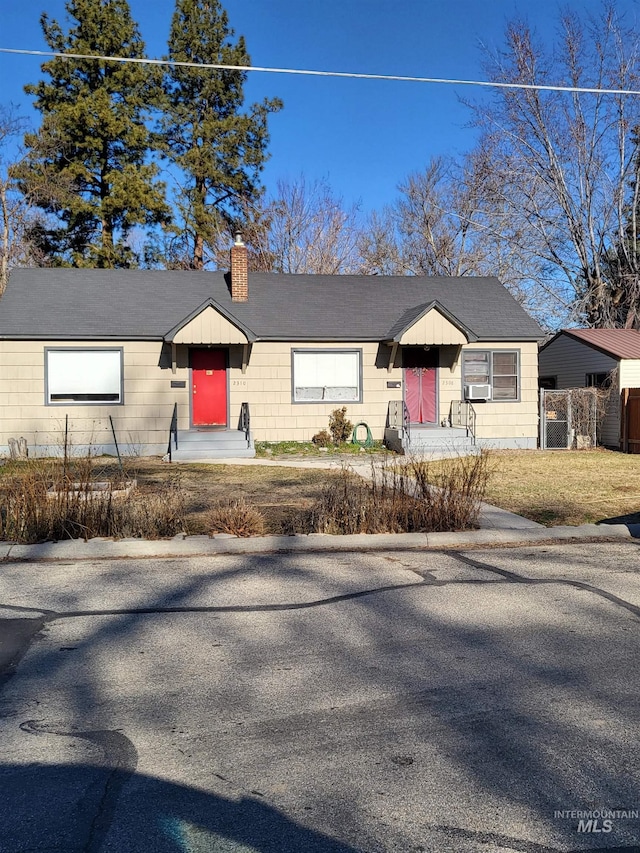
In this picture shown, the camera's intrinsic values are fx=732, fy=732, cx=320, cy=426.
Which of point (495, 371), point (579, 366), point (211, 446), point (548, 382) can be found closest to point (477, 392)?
point (495, 371)

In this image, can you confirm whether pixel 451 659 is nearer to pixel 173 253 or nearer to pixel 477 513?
pixel 477 513

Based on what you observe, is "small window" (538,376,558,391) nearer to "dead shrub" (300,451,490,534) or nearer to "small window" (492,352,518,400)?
"small window" (492,352,518,400)

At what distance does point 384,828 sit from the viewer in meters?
2.82

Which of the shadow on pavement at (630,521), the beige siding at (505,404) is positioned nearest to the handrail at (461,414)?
the beige siding at (505,404)

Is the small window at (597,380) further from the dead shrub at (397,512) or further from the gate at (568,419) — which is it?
the dead shrub at (397,512)

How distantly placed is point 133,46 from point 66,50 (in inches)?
124

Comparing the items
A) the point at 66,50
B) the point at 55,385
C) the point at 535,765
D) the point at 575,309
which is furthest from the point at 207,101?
the point at 535,765

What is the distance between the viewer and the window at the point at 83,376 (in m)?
19.8

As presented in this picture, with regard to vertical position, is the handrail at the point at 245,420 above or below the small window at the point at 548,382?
below

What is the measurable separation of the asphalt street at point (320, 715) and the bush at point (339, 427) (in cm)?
1410

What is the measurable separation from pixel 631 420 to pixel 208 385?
12260 mm

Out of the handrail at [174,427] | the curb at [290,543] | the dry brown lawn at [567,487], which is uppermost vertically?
the handrail at [174,427]

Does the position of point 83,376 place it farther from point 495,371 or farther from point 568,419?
point 568,419

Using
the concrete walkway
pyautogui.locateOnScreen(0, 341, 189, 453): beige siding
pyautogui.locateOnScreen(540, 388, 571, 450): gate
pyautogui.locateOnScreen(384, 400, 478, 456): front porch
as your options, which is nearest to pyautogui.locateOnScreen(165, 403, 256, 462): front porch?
pyautogui.locateOnScreen(0, 341, 189, 453): beige siding
